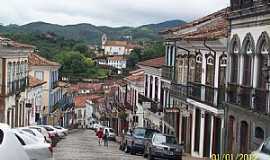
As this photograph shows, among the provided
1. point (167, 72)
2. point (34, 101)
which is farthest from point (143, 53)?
point (167, 72)

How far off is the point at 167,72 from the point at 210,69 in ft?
42.9

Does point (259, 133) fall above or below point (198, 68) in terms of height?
below

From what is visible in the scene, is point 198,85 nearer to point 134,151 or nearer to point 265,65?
point 134,151

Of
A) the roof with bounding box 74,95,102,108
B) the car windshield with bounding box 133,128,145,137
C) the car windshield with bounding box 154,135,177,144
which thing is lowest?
the roof with bounding box 74,95,102,108

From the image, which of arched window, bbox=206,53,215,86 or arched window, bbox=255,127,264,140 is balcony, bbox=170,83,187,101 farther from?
arched window, bbox=255,127,264,140

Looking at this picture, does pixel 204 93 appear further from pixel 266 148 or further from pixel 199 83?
pixel 266 148

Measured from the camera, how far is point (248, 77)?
28.0 meters

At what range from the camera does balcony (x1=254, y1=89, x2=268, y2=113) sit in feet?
82.4

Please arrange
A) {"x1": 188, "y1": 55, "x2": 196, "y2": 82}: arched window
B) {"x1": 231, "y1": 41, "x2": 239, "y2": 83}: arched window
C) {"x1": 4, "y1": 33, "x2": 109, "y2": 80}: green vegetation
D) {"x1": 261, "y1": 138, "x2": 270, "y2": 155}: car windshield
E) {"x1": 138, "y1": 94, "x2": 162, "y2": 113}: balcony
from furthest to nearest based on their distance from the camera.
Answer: {"x1": 4, "y1": 33, "x2": 109, "y2": 80}: green vegetation
{"x1": 138, "y1": 94, "x2": 162, "y2": 113}: balcony
{"x1": 188, "y1": 55, "x2": 196, "y2": 82}: arched window
{"x1": 231, "y1": 41, "x2": 239, "y2": 83}: arched window
{"x1": 261, "y1": 138, "x2": 270, "y2": 155}: car windshield

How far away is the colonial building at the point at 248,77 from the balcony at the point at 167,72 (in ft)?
53.5

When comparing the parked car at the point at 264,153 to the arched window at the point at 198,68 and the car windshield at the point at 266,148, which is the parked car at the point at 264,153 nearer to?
the car windshield at the point at 266,148

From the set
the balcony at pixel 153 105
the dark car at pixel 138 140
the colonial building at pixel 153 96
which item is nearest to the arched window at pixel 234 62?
the dark car at pixel 138 140

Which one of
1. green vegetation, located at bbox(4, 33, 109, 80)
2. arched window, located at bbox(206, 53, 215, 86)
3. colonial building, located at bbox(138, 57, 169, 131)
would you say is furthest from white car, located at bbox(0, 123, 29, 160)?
green vegetation, located at bbox(4, 33, 109, 80)

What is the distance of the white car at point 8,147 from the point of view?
8.12 metres
